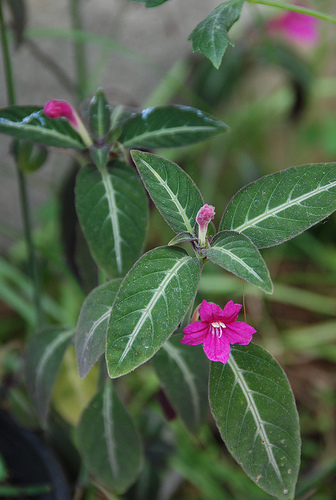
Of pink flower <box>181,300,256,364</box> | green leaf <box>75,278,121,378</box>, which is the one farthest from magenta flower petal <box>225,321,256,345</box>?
green leaf <box>75,278,121,378</box>

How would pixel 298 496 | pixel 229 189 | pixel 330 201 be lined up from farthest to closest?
pixel 229 189 < pixel 298 496 < pixel 330 201

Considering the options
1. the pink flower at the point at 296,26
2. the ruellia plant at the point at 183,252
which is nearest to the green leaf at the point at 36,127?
the ruellia plant at the point at 183,252

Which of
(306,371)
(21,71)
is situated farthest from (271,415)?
(21,71)

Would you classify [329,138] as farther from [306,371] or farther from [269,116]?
[306,371]

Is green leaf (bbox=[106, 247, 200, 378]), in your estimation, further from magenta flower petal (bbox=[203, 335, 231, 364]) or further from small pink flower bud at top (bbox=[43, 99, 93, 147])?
small pink flower bud at top (bbox=[43, 99, 93, 147])

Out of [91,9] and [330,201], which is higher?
[91,9]

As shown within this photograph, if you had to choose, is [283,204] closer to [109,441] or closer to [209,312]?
[209,312]

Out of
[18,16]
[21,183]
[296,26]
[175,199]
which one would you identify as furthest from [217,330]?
[296,26]
